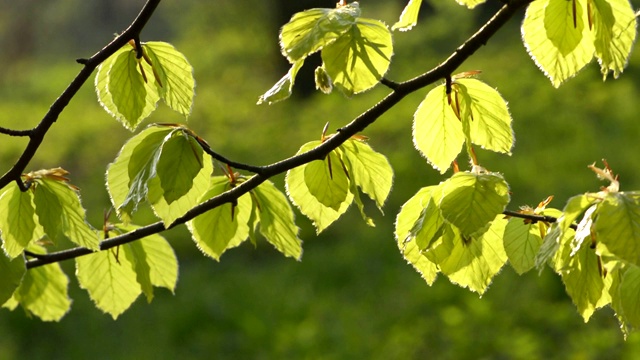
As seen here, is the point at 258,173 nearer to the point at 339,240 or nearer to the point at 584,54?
the point at 584,54

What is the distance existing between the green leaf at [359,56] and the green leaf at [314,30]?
0.06 feet

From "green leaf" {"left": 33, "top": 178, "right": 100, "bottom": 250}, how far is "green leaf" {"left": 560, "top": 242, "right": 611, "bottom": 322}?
59cm

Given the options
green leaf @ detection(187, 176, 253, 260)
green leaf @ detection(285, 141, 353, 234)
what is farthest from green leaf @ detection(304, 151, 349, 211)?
green leaf @ detection(187, 176, 253, 260)

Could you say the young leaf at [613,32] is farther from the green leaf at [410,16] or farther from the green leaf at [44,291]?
the green leaf at [44,291]

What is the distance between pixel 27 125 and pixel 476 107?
11047 mm

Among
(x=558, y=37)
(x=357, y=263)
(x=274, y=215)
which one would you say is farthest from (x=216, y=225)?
(x=357, y=263)

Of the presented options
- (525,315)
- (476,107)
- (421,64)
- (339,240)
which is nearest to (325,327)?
(525,315)

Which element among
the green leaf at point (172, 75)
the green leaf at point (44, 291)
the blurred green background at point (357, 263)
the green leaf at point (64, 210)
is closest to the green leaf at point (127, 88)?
the green leaf at point (172, 75)

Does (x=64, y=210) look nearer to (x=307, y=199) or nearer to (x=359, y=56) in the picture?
(x=307, y=199)

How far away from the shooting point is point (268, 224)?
1219mm

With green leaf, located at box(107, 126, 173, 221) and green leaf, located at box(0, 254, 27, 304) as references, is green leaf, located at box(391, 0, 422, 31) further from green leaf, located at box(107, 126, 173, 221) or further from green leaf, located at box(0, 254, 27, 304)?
green leaf, located at box(0, 254, 27, 304)

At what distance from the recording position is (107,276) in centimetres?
139

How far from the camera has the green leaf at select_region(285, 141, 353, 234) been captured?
1178mm

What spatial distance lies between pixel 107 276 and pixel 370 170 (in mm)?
498
